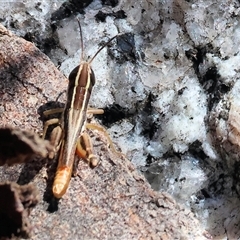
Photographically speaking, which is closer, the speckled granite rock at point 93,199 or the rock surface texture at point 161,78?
the speckled granite rock at point 93,199

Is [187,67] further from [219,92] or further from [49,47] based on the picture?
[49,47]

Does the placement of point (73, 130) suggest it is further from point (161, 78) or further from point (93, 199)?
point (161, 78)

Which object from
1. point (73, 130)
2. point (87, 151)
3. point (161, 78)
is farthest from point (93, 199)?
point (161, 78)

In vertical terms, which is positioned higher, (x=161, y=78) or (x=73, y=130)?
(x=161, y=78)

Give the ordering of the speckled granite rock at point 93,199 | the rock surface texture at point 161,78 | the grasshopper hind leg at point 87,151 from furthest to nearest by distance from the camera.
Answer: the rock surface texture at point 161,78 < the grasshopper hind leg at point 87,151 < the speckled granite rock at point 93,199

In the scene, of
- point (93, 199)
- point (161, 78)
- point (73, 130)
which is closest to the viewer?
point (93, 199)

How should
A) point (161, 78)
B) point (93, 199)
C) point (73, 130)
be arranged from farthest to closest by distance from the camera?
point (161, 78), point (73, 130), point (93, 199)

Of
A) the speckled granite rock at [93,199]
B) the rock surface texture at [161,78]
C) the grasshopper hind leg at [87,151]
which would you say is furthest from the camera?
the rock surface texture at [161,78]

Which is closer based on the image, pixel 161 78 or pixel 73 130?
pixel 73 130

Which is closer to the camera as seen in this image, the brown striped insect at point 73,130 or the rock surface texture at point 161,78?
the brown striped insect at point 73,130
